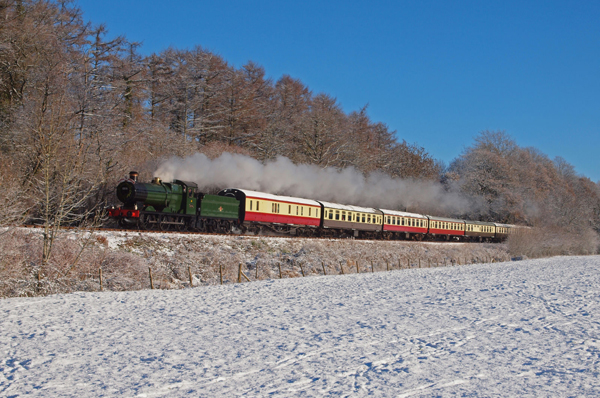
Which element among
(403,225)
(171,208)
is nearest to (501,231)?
(403,225)

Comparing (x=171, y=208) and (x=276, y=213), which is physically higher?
(x=276, y=213)

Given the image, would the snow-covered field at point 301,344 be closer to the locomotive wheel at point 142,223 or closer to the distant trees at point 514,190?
the locomotive wheel at point 142,223

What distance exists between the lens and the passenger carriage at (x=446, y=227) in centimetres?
4209

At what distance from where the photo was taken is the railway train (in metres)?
21.9

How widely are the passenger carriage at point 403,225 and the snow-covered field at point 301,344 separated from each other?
22.8 m

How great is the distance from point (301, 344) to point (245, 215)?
710 inches

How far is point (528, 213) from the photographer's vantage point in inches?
1939

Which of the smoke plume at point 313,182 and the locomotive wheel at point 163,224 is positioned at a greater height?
the smoke plume at point 313,182

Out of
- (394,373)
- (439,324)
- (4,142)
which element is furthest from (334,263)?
(4,142)

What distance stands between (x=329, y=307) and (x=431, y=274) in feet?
33.5

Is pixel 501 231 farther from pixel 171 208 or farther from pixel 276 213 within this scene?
pixel 171 208

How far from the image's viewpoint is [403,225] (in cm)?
3888

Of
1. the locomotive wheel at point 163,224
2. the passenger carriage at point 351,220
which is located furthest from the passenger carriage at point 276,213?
the locomotive wheel at point 163,224

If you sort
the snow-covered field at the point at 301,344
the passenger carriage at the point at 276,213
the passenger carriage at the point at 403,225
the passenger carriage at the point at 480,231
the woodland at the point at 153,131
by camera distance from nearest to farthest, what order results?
the snow-covered field at the point at 301,344 → the woodland at the point at 153,131 → the passenger carriage at the point at 276,213 → the passenger carriage at the point at 403,225 → the passenger carriage at the point at 480,231
